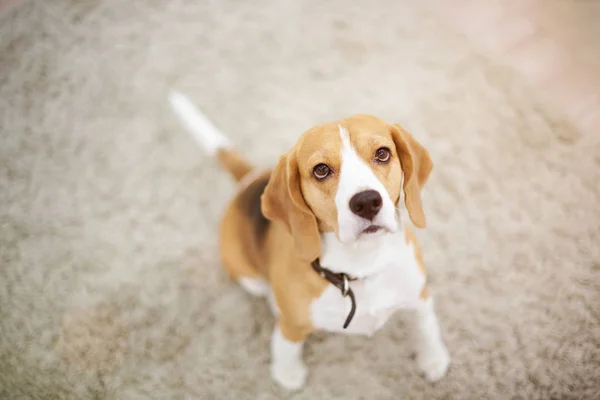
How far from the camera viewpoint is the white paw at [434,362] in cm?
234

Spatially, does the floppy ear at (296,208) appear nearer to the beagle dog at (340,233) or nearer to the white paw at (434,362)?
the beagle dog at (340,233)

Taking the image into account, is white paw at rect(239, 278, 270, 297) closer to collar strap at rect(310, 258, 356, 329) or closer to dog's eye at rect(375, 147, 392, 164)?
collar strap at rect(310, 258, 356, 329)

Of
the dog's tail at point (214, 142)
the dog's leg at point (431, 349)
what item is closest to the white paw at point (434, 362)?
the dog's leg at point (431, 349)

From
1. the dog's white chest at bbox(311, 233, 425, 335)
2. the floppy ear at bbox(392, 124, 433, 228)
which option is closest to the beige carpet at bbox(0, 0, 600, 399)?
the dog's white chest at bbox(311, 233, 425, 335)

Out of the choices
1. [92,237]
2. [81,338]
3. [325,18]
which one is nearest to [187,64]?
[325,18]

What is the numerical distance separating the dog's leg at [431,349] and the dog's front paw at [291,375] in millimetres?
586

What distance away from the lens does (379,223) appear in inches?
62.8

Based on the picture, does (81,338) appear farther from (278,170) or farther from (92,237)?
(278,170)

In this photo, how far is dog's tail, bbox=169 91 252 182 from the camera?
100 inches

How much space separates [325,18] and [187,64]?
1.07 m

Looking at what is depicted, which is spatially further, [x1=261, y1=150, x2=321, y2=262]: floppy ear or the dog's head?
[x1=261, y1=150, x2=321, y2=262]: floppy ear

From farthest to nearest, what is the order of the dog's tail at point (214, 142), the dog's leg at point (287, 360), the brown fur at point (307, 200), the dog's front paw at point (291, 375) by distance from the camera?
the dog's tail at point (214, 142)
the dog's front paw at point (291, 375)
the dog's leg at point (287, 360)
the brown fur at point (307, 200)

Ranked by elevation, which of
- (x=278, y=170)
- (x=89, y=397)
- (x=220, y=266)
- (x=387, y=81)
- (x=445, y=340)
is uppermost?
(x=278, y=170)

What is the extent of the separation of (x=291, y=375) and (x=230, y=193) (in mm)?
1165
